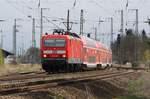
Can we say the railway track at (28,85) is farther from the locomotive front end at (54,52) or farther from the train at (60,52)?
the train at (60,52)

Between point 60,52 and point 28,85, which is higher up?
point 60,52

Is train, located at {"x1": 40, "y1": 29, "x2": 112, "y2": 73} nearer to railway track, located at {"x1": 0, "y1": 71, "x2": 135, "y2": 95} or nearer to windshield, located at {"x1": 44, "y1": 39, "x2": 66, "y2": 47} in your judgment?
→ windshield, located at {"x1": 44, "y1": 39, "x2": 66, "y2": 47}

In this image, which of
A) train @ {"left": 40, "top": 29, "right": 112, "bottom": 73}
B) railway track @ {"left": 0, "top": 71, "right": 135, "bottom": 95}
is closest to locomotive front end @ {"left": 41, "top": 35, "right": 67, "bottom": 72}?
train @ {"left": 40, "top": 29, "right": 112, "bottom": 73}

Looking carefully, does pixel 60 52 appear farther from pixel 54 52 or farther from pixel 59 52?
pixel 54 52

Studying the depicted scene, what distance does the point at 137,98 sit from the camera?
23.0 m

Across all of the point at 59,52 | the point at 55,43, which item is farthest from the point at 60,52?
the point at 55,43

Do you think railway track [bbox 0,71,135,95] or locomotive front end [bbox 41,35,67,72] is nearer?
railway track [bbox 0,71,135,95]

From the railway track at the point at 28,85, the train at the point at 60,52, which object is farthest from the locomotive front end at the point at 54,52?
the railway track at the point at 28,85

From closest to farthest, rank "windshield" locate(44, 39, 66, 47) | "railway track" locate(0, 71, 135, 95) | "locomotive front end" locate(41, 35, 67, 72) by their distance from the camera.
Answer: "railway track" locate(0, 71, 135, 95), "locomotive front end" locate(41, 35, 67, 72), "windshield" locate(44, 39, 66, 47)

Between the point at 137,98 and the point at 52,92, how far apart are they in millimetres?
5445

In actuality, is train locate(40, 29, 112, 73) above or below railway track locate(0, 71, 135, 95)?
above

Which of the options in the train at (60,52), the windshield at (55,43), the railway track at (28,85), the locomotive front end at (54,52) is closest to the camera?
the railway track at (28,85)

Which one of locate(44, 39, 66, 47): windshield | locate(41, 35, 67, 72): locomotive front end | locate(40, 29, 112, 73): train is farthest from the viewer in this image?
locate(44, 39, 66, 47): windshield

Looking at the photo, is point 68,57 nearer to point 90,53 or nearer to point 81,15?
point 90,53
